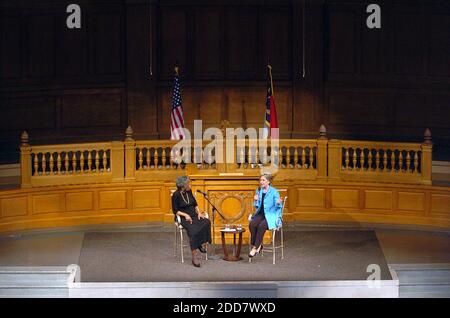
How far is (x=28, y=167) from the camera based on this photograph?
18484mm

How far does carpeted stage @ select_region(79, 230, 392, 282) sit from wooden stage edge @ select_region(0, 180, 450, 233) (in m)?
0.36

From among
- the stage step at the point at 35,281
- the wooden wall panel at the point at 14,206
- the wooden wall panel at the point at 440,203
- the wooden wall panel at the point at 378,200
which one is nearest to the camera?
the stage step at the point at 35,281

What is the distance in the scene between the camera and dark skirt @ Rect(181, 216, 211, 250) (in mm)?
16750

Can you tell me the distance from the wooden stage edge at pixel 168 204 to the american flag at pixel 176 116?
152cm

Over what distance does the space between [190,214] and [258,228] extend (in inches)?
33.1

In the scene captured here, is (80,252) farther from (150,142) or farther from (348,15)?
→ (348,15)

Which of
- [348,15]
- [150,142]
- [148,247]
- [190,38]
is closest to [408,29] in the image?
[348,15]

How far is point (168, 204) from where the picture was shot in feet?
61.6

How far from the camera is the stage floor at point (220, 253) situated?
1625 cm

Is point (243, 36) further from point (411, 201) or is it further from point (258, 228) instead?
point (258, 228)

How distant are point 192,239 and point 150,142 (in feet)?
8.74

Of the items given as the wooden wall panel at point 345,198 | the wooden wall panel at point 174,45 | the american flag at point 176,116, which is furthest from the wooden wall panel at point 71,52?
the wooden wall panel at point 345,198

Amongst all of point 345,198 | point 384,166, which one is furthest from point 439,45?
point 345,198

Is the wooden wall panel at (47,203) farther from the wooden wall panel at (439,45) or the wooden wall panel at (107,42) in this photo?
the wooden wall panel at (439,45)
